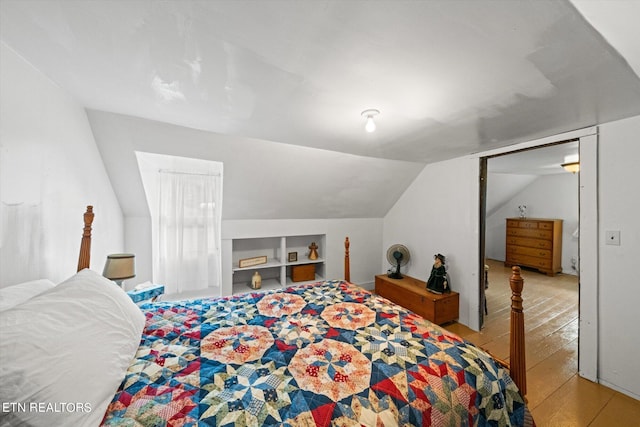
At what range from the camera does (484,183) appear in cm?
285

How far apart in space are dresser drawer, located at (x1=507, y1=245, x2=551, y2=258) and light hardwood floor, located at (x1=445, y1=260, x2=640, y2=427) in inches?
32.6

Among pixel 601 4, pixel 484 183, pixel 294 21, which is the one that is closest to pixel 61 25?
pixel 294 21

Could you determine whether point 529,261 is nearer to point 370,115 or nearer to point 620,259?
point 620,259

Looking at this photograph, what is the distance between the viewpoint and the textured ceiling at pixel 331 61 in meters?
0.89

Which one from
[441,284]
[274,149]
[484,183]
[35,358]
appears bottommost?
[441,284]

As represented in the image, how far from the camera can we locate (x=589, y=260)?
2031 mm

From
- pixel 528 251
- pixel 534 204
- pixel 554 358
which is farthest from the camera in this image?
pixel 534 204

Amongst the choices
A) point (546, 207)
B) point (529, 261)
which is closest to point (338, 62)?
point (529, 261)

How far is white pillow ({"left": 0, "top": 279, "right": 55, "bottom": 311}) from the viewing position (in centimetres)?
104

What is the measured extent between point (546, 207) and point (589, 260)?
4.29 metres

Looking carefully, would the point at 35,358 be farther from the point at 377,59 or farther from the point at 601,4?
the point at 601,4

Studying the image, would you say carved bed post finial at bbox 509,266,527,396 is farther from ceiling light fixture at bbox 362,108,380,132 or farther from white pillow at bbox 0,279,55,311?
white pillow at bbox 0,279,55,311

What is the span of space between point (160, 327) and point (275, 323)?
0.67 meters

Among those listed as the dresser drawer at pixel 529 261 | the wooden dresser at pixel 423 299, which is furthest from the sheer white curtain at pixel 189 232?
the dresser drawer at pixel 529 261
